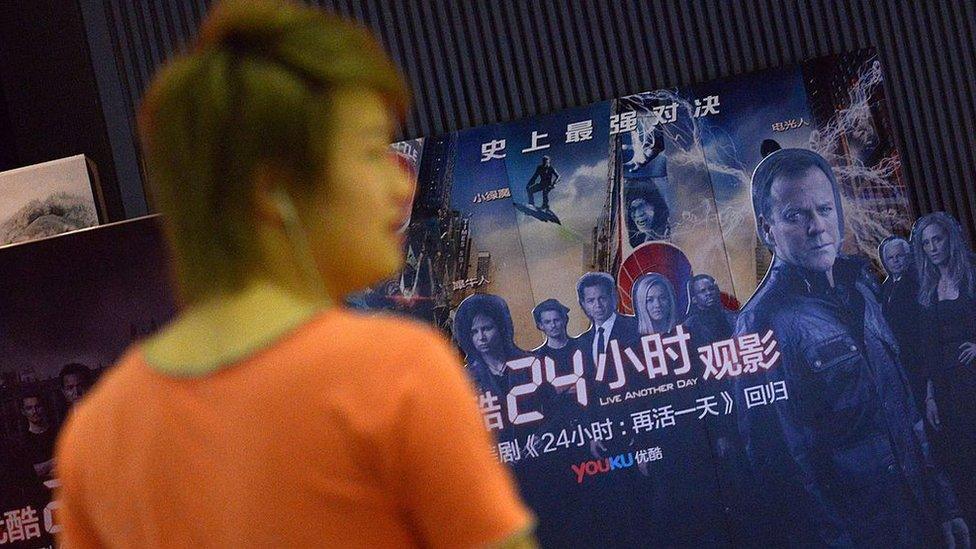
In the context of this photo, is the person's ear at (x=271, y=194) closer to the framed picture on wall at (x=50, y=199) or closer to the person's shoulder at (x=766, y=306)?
the framed picture on wall at (x=50, y=199)

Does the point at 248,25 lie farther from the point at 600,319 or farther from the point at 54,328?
the point at 600,319

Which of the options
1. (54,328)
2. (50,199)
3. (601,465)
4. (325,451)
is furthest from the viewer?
(601,465)

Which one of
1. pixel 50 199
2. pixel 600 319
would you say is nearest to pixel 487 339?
pixel 600 319

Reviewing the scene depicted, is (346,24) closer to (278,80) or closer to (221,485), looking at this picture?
(278,80)

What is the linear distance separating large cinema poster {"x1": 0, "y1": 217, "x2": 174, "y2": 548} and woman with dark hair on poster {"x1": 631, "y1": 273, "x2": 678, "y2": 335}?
1.93 meters

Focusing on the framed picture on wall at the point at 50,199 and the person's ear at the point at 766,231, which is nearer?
the framed picture on wall at the point at 50,199

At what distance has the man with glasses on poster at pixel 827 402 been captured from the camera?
470 centimetres

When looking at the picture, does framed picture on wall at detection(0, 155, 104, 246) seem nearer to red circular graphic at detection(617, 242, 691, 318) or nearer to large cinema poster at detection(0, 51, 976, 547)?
large cinema poster at detection(0, 51, 976, 547)

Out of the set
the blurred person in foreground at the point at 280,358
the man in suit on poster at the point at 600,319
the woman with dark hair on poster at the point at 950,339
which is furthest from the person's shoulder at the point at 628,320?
the blurred person in foreground at the point at 280,358

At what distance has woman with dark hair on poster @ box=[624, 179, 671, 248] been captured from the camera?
4855mm

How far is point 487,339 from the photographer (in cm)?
487

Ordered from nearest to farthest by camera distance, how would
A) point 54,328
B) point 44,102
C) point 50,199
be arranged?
1. point 54,328
2. point 50,199
3. point 44,102

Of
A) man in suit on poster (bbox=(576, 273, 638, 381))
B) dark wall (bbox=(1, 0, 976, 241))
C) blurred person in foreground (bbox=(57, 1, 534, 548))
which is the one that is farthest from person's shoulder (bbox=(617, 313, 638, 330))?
blurred person in foreground (bbox=(57, 1, 534, 548))

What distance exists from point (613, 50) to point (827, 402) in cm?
167
